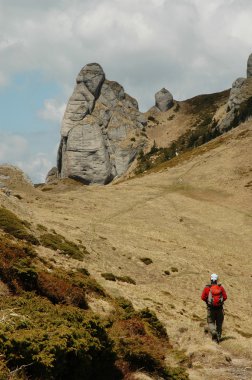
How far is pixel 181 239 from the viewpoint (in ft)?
185

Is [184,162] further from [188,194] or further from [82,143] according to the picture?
[82,143]

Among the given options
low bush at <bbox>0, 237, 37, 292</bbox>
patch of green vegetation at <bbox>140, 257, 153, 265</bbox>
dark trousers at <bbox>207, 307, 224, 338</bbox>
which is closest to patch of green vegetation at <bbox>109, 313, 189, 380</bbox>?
dark trousers at <bbox>207, 307, 224, 338</bbox>

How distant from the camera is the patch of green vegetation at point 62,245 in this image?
117ft

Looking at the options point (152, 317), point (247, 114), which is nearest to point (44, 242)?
point (152, 317)

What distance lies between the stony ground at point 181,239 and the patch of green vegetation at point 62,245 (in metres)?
1.19

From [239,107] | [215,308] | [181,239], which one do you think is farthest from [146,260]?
[239,107]

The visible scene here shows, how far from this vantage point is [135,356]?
15789 mm

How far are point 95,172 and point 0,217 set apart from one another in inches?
5967

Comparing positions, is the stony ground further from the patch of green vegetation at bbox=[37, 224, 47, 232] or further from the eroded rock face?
the eroded rock face

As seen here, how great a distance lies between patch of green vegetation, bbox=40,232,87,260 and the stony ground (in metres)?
1.19

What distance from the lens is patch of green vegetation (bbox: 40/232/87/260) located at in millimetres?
35781

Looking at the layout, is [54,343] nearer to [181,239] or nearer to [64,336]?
[64,336]

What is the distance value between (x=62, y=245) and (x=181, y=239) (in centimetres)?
2324

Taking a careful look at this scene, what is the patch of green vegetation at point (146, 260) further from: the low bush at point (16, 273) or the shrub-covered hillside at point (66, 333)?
the low bush at point (16, 273)
